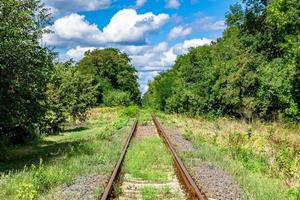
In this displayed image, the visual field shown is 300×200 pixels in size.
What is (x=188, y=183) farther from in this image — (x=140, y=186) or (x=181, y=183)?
(x=140, y=186)

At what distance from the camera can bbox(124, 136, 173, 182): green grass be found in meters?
13.2

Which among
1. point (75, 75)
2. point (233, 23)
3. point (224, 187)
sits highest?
point (233, 23)

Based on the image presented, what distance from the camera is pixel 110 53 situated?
12269 centimetres

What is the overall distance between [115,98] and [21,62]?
9127cm

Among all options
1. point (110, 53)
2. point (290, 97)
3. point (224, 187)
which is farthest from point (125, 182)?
point (110, 53)

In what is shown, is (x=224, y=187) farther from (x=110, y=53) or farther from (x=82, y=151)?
(x=110, y=53)

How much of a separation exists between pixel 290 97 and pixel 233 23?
1048 cm

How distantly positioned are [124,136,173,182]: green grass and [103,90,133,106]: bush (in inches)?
3473

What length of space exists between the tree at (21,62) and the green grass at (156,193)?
735 cm

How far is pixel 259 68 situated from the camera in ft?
133

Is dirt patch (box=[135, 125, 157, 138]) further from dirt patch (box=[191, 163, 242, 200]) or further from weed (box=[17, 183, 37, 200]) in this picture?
weed (box=[17, 183, 37, 200])

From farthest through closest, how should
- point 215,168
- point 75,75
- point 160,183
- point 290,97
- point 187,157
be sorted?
point 75,75 < point 290,97 < point 187,157 < point 215,168 < point 160,183

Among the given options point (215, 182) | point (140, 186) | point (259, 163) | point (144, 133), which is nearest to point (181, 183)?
point (215, 182)

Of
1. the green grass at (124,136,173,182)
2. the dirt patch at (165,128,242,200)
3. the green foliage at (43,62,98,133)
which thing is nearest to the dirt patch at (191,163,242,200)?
the dirt patch at (165,128,242,200)
